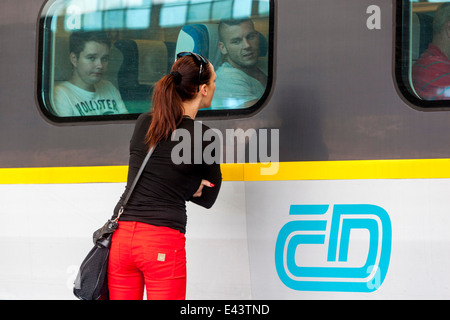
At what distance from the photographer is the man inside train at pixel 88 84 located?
10.7 feet

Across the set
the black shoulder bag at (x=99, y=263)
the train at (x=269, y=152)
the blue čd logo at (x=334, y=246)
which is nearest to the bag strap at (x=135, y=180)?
the black shoulder bag at (x=99, y=263)

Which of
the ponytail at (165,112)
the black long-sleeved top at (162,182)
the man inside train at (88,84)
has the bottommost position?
the black long-sleeved top at (162,182)

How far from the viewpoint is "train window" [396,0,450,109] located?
8.89ft

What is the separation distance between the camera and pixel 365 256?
2711mm

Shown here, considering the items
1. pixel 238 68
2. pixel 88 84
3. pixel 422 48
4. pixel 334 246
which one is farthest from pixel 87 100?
pixel 422 48

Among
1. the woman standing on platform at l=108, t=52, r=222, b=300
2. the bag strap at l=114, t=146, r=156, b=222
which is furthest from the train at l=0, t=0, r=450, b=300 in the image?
the bag strap at l=114, t=146, r=156, b=222

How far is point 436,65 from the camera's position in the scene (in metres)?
2.71

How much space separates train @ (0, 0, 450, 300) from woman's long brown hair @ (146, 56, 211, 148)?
22.4 inches

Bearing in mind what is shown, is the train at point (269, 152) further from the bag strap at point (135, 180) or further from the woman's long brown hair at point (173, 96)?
the bag strap at point (135, 180)

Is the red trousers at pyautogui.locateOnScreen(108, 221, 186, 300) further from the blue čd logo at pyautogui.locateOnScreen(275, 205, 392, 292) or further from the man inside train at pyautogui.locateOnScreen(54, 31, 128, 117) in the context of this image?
the man inside train at pyautogui.locateOnScreen(54, 31, 128, 117)

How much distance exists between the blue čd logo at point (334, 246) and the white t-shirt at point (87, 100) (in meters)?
1.14

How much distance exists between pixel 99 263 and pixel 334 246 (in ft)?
3.55
